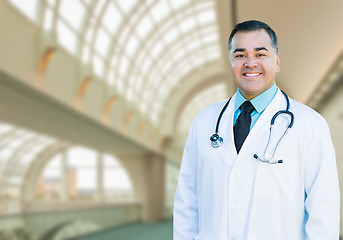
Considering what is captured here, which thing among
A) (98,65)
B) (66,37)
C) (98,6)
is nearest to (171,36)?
(98,65)

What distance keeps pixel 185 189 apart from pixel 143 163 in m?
31.2

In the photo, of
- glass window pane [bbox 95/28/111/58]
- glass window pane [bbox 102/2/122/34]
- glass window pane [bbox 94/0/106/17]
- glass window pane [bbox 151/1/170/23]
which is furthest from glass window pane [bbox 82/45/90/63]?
glass window pane [bbox 151/1/170/23]

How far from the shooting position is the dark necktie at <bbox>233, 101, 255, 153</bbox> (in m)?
2.12

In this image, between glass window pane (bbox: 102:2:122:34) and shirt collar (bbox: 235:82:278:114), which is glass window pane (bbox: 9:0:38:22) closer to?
glass window pane (bbox: 102:2:122:34)

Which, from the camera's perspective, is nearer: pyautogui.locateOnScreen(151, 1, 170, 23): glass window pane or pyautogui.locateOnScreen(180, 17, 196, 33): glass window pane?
pyautogui.locateOnScreen(151, 1, 170, 23): glass window pane

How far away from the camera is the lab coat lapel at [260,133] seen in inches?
79.2

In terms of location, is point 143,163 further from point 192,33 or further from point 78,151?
point 78,151

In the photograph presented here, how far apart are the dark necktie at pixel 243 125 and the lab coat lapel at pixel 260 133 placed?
0.08m

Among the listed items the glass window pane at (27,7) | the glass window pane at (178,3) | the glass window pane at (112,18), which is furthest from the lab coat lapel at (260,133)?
the glass window pane at (178,3)

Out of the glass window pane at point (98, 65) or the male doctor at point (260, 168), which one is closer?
the male doctor at point (260, 168)

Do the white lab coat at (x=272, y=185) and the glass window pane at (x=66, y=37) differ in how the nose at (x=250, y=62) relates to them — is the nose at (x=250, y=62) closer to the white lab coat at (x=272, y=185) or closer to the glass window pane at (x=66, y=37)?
the white lab coat at (x=272, y=185)

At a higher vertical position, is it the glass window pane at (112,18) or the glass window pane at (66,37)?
the glass window pane at (112,18)

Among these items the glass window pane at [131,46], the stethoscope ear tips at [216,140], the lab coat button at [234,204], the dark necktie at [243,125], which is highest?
the glass window pane at [131,46]

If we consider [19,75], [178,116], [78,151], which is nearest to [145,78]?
[178,116]
